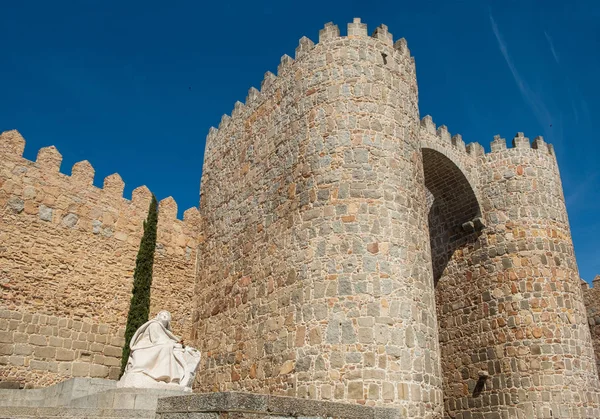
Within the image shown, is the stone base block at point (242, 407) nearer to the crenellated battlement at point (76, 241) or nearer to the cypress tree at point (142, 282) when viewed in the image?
the crenellated battlement at point (76, 241)

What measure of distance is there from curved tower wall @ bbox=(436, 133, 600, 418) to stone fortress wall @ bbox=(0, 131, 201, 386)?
294 inches

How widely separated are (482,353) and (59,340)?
10249mm

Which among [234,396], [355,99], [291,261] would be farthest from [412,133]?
[234,396]

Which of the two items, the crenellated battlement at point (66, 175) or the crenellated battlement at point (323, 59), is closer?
the crenellated battlement at point (323, 59)

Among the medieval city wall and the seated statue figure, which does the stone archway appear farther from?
the seated statue figure

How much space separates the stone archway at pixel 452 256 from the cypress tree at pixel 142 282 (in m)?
7.74

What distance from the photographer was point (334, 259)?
32.0ft

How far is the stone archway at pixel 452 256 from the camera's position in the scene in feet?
50.0

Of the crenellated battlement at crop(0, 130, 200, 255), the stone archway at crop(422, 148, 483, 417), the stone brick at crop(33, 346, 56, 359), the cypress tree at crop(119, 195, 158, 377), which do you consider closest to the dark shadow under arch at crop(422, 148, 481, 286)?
the stone archway at crop(422, 148, 483, 417)

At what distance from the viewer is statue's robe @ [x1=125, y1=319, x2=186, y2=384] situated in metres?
7.71

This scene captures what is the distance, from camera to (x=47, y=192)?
41.0 ft

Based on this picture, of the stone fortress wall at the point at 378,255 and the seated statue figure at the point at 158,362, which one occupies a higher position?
the stone fortress wall at the point at 378,255

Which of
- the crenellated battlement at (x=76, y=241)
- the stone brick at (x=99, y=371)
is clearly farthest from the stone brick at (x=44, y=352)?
the stone brick at (x=99, y=371)

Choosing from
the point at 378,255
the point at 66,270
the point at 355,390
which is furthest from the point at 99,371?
the point at 378,255
